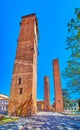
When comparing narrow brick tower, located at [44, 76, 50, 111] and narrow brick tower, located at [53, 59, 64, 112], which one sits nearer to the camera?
narrow brick tower, located at [53, 59, 64, 112]

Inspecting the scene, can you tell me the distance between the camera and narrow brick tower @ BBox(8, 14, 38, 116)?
772 inches

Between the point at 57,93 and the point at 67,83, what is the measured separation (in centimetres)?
1418

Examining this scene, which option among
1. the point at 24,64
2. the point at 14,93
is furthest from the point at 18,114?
the point at 24,64

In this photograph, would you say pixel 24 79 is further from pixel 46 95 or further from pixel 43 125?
A: pixel 46 95

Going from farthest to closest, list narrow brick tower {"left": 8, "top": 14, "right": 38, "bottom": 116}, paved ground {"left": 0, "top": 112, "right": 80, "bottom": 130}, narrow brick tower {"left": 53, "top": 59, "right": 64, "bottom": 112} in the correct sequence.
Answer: narrow brick tower {"left": 53, "top": 59, "right": 64, "bottom": 112}
narrow brick tower {"left": 8, "top": 14, "right": 38, "bottom": 116}
paved ground {"left": 0, "top": 112, "right": 80, "bottom": 130}

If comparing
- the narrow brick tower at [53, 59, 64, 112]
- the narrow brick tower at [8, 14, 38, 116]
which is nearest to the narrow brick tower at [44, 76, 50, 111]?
the narrow brick tower at [53, 59, 64, 112]

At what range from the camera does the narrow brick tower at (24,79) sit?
19.6 metres

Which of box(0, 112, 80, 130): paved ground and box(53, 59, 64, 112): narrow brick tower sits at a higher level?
box(53, 59, 64, 112): narrow brick tower

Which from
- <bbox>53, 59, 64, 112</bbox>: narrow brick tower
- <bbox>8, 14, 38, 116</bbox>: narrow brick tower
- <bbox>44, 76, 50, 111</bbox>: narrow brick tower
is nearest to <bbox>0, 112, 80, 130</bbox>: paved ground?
<bbox>8, 14, 38, 116</bbox>: narrow brick tower

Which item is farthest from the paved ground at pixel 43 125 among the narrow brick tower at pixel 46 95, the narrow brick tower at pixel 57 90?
the narrow brick tower at pixel 46 95

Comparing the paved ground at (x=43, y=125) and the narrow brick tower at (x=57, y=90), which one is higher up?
the narrow brick tower at (x=57, y=90)

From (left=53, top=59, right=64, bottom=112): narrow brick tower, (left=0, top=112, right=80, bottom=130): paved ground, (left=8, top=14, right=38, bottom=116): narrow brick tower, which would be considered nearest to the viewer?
(left=0, top=112, right=80, bottom=130): paved ground

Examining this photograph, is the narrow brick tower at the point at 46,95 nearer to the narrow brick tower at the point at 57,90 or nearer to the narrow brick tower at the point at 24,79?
the narrow brick tower at the point at 57,90

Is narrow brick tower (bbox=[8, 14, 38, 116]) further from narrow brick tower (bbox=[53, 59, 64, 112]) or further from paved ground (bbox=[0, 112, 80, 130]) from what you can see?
paved ground (bbox=[0, 112, 80, 130])
